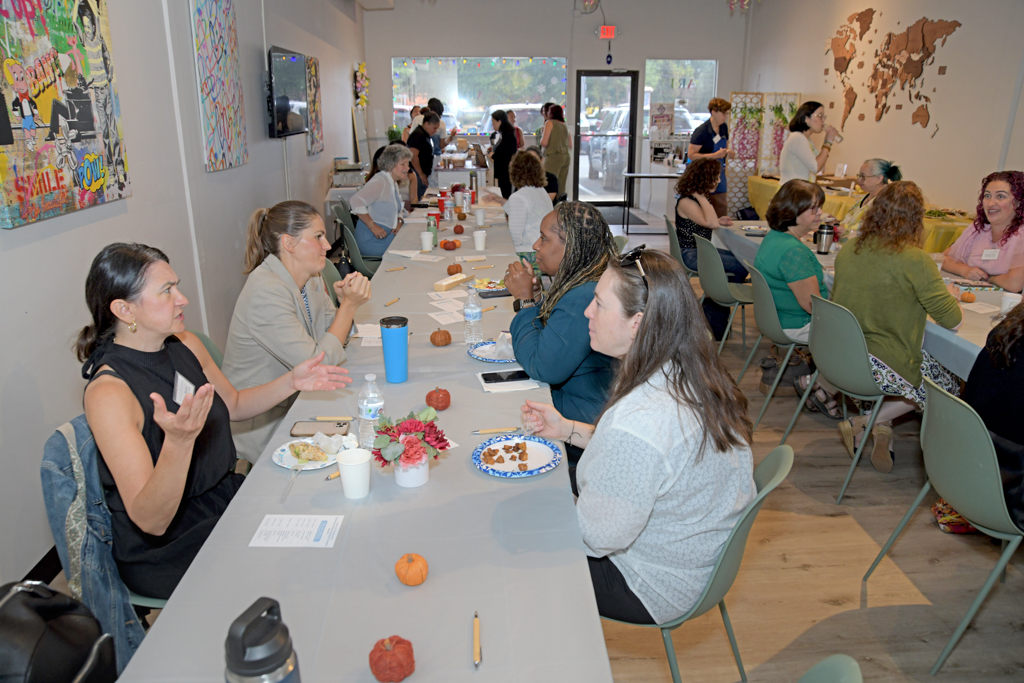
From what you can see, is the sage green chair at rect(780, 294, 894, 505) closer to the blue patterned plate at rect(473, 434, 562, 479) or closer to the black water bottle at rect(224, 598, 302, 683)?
the blue patterned plate at rect(473, 434, 562, 479)

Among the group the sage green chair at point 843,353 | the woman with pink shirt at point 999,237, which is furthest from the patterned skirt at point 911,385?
the woman with pink shirt at point 999,237

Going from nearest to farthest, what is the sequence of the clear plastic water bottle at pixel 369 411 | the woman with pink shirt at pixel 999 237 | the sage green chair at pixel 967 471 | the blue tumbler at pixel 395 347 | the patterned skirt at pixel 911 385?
1. the clear plastic water bottle at pixel 369 411
2. the sage green chair at pixel 967 471
3. the blue tumbler at pixel 395 347
4. the patterned skirt at pixel 911 385
5. the woman with pink shirt at pixel 999 237

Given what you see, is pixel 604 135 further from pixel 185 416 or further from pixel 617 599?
pixel 185 416

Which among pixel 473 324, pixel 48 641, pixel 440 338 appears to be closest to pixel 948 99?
pixel 473 324

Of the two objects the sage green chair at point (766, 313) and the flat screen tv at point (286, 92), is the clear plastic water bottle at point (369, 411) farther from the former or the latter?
the flat screen tv at point (286, 92)

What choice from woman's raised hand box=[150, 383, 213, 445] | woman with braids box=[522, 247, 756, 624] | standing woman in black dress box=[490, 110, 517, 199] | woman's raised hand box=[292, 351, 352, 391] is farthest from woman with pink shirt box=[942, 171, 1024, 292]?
standing woman in black dress box=[490, 110, 517, 199]

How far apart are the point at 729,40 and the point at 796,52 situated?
1774 millimetres

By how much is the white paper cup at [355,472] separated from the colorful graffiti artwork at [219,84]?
3.35m

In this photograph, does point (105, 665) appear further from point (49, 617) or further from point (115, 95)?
point (115, 95)

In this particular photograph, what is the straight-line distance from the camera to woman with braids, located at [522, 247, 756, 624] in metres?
1.39

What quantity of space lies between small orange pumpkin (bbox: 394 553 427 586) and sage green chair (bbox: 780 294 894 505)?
2.30 meters

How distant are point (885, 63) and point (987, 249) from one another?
4454 millimetres

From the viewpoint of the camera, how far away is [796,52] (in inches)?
357

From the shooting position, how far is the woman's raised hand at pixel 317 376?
1.96 meters
